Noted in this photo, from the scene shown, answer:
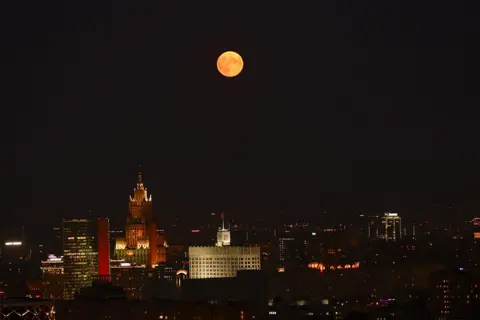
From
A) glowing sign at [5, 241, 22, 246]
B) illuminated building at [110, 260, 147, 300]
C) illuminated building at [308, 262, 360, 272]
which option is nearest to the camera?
illuminated building at [110, 260, 147, 300]

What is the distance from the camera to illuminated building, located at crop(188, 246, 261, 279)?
3944 centimetres

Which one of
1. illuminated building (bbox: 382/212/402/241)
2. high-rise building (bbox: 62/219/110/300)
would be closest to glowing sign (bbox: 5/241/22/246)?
high-rise building (bbox: 62/219/110/300)

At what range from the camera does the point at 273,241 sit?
48031mm

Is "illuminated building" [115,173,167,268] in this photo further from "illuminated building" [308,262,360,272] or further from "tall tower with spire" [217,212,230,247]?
"illuminated building" [308,262,360,272]

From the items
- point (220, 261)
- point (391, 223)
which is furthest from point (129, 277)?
point (391, 223)

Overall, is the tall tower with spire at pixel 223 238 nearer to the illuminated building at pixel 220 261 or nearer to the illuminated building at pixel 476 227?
the illuminated building at pixel 220 261

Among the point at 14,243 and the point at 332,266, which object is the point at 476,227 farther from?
the point at 14,243

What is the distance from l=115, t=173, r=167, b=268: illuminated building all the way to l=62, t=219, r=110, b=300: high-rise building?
1.81 feet

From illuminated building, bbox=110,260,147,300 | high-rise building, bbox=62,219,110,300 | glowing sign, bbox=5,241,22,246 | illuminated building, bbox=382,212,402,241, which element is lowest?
illuminated building, bbox=110,260,147,300

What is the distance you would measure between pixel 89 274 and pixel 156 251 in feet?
7.69

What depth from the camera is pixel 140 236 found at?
137 feet

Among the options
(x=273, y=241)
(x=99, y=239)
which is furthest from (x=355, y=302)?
(x=273, y=241)

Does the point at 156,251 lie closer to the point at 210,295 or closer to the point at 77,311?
the point at 210,295

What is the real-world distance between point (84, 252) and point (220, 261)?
4245 mm
